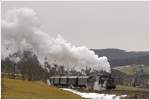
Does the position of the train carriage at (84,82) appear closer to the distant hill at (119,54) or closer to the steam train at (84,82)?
the steam train at (84,82)

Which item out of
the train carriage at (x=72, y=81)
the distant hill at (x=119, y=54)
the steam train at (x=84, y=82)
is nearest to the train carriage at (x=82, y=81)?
the steam train at (x=84, y=82)

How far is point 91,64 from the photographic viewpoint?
17.4 meters

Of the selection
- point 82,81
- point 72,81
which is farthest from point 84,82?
point 72,81

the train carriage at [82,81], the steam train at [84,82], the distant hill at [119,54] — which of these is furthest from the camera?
the train carriage at [82,81]

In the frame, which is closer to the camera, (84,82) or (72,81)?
(84,82)

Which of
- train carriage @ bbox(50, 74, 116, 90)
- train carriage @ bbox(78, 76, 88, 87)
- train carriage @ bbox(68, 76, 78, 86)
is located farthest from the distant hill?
train carriage @ bbox(68, 76, 78, 86)

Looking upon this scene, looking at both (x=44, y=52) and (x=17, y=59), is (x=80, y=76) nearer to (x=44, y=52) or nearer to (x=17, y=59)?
(x=44, y=52)

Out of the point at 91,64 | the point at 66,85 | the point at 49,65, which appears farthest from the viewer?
the point at 49,65

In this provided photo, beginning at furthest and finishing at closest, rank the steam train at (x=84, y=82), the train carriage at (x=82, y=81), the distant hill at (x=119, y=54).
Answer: the train carriage at (x=82, y=81) → the steam train at (x=84, y=82) → the distant hill at (x=119, y=54)

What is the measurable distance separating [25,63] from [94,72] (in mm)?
6023

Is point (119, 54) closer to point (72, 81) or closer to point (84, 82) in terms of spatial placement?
point (72, 81)

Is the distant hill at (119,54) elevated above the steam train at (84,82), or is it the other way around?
the distant hill at (119,54)

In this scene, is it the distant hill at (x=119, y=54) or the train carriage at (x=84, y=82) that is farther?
the train carriage at (x=84, y=82)

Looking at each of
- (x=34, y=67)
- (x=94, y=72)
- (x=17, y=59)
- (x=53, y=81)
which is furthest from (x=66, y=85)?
(x=17, y=59)
